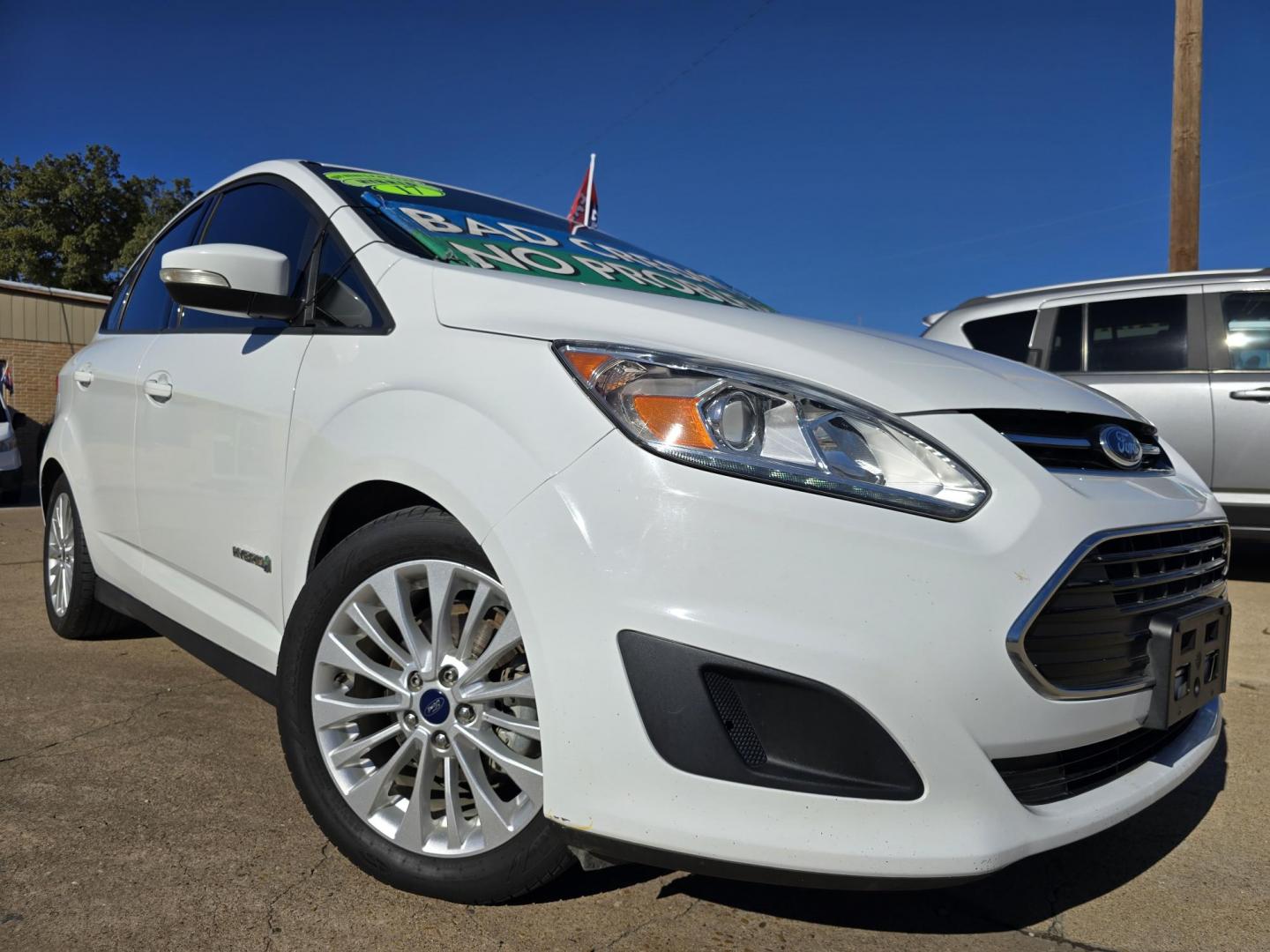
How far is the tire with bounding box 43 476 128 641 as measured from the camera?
3424 millimetres

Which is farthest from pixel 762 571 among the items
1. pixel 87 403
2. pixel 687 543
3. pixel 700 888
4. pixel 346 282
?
pixel 87 403

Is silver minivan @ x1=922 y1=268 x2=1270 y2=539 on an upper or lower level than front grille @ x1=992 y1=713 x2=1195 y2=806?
upper

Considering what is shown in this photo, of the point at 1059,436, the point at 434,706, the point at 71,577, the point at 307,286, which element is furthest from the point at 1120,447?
the point at 71,577

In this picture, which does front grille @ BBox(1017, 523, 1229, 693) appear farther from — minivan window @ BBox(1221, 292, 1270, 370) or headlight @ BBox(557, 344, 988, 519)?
minivan window @ BBox(1221, 292, 1270, 370)

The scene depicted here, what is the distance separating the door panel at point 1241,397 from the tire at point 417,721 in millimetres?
4626

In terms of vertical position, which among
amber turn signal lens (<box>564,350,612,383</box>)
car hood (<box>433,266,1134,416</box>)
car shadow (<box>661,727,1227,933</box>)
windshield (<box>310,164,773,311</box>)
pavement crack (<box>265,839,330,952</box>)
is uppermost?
windshield (<box>310,164,773,311</box>)

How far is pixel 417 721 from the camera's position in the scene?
1800mm

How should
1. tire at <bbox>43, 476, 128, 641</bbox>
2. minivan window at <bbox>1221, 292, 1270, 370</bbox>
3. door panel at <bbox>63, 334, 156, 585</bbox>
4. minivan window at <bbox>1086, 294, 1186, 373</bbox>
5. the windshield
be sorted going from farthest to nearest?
minivan window at <bbox>1086, 294, 1186, 373</bbox>
minivan window at <bbox>1221, 292, 1270, 370</bbox>
tire at <bbox>43, 476, 128, 641</bbox>
door panel at <bbox>63, 334, 156, 585</bbox>
the windshield

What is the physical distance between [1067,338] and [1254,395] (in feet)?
3.30

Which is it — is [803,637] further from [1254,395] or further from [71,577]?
[1254,395]

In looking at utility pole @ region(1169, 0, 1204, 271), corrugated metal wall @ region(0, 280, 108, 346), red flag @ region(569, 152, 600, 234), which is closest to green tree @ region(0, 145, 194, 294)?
corrugated metal wall @ region(0, 280, 108, 346)

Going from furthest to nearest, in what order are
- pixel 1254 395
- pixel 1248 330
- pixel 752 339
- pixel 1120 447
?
1. pixel 1248 330
2. pixel 1254 395
3. pixel 1120 447
4. pixel 752 339

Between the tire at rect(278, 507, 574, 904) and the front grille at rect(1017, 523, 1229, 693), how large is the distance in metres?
0.85

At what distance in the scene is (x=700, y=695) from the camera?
1.47m
